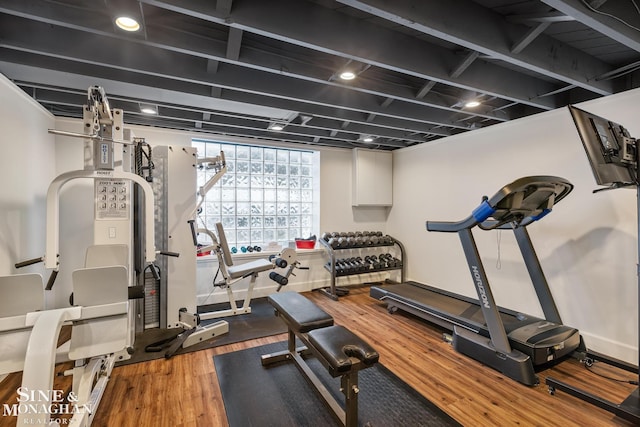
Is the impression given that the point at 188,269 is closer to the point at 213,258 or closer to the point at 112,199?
the point at 213,258

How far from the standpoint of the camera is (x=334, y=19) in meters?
1.87

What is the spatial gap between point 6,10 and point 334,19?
181cm

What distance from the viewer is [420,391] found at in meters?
2.23

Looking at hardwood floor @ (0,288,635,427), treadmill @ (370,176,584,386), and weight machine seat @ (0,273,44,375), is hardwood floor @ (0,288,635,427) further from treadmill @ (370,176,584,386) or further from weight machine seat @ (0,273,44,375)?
weight machine seat @ (0,273,44,375)

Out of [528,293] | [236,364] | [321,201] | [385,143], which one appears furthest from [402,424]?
[385,143]

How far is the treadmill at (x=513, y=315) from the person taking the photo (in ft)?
7.54

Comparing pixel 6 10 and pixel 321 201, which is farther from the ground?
pixel 6 10

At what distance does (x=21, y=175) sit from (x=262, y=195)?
9.33ft

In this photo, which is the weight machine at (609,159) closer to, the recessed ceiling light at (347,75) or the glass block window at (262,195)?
the recessed ceiling light at (347,75)

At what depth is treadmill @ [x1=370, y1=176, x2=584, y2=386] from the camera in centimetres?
230

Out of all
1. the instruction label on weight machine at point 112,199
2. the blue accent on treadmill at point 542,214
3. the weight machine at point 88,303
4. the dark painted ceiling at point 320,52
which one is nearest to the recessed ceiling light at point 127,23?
the dark painted ceiling at point 320,52

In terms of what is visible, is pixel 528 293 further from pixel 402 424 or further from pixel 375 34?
pixel 375 34

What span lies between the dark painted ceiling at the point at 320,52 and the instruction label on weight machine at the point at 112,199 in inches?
35.1

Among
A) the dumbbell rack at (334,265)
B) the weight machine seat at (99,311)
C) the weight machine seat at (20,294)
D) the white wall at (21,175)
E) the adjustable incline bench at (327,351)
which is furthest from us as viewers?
the dumbbell rack at (334,265)
